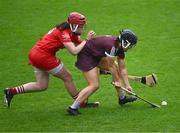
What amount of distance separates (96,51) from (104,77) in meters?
2.75

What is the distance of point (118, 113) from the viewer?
10383 mm

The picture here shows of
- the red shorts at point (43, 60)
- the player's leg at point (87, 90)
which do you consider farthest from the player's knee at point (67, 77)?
the player's leg at point (87, 90)

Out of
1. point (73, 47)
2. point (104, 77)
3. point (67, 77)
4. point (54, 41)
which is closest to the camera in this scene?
point (73, 47)

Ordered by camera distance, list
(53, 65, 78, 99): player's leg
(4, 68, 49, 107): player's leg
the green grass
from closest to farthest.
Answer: the green grass, (53, 65, 78, 99): player's leg, (4, 68, 49, 107): player's leg

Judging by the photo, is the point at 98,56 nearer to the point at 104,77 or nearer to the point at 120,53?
the point at 120,53

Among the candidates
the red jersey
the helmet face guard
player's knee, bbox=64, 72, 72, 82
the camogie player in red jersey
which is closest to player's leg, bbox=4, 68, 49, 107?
the camogie player in red jersey

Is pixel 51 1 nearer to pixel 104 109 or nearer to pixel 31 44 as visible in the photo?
pixel 31 44

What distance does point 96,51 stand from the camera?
34.0 ft

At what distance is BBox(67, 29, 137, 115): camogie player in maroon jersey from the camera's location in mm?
10203

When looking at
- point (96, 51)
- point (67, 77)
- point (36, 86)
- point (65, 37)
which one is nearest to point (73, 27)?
point (65, 37)

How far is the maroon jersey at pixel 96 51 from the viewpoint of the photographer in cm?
1020

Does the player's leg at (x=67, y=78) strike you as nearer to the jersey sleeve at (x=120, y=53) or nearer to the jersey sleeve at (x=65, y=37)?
the jersey sleeve at (x=65, y=37)

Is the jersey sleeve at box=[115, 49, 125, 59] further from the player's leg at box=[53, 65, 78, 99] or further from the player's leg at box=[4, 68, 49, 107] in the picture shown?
the player's leg at box=[4, 68, 49, 107]

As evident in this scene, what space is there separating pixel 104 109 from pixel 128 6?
8.13 meters
